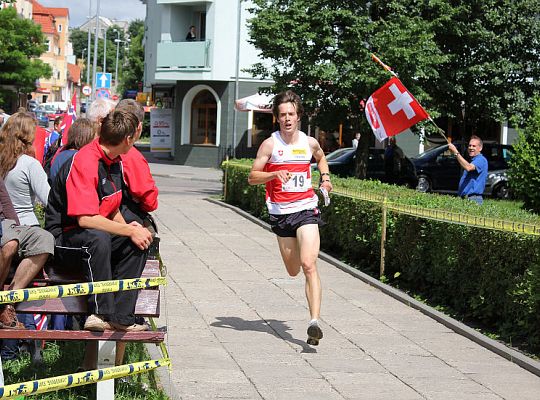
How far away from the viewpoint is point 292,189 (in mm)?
8539

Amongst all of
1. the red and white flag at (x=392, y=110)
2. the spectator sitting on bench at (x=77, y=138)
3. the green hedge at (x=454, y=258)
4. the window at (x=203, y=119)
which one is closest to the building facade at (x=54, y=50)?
the window at (x=203, y=119)

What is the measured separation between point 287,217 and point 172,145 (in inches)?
1519

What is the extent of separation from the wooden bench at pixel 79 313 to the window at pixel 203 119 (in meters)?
36.7

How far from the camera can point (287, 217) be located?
8.54 m

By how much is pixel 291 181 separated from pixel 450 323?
2113mm

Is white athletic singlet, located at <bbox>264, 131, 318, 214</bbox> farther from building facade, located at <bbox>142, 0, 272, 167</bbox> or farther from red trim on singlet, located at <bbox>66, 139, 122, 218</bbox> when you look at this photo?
building facade, located at <bbox>142, 0, 272, 167</bbox>

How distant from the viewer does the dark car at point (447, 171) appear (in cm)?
3108

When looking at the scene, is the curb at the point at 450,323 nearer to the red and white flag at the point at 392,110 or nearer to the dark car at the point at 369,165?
the red and white flag at the point at 392,110

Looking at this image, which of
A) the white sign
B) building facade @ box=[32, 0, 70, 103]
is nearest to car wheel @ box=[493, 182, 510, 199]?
→ the white sign

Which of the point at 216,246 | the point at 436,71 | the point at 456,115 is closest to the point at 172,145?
the point at 456,115

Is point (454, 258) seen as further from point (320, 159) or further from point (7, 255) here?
point (7, 255)

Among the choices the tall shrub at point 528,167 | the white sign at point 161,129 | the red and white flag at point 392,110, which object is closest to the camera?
the red and white flag at point 392,110

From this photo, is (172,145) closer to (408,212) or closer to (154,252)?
(408,212)

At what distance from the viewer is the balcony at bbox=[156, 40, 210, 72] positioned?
41625mm
